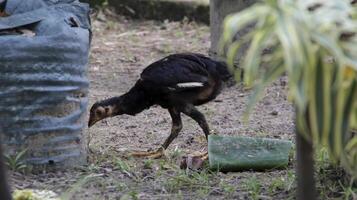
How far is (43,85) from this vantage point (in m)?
4.87

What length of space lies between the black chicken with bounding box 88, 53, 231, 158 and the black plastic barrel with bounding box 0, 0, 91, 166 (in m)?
0.89

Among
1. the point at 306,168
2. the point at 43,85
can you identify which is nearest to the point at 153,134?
the point at 43,85

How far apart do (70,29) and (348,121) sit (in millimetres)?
2770

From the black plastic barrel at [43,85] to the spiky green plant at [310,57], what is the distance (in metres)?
2.58

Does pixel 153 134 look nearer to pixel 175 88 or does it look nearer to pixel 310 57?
pixel 175 88

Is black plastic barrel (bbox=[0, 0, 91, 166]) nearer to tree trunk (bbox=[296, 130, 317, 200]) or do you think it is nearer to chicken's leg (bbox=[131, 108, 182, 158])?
chicken's leg (bbox=[131, 108, 182, 158])

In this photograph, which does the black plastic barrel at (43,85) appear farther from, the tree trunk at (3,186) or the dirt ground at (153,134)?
the tree trunk at (3,186)

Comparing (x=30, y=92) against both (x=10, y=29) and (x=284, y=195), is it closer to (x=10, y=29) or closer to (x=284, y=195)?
(x=10, y=29)

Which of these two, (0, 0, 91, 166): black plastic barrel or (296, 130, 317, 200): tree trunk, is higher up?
(0, 0, 91, 166): black plastic barrel

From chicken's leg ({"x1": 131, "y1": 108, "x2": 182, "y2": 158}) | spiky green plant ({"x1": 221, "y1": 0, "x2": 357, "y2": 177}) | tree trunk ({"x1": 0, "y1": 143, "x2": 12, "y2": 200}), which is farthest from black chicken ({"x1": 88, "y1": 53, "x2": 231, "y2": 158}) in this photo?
spiky green plant ({"x1": 221, "y1": 0, "x2": 357, "y2": 177})

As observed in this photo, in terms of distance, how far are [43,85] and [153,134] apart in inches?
77.1

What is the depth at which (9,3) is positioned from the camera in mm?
5441

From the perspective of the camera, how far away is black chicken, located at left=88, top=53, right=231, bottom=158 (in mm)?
5957

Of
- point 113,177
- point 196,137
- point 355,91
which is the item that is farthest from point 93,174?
point 355,91
